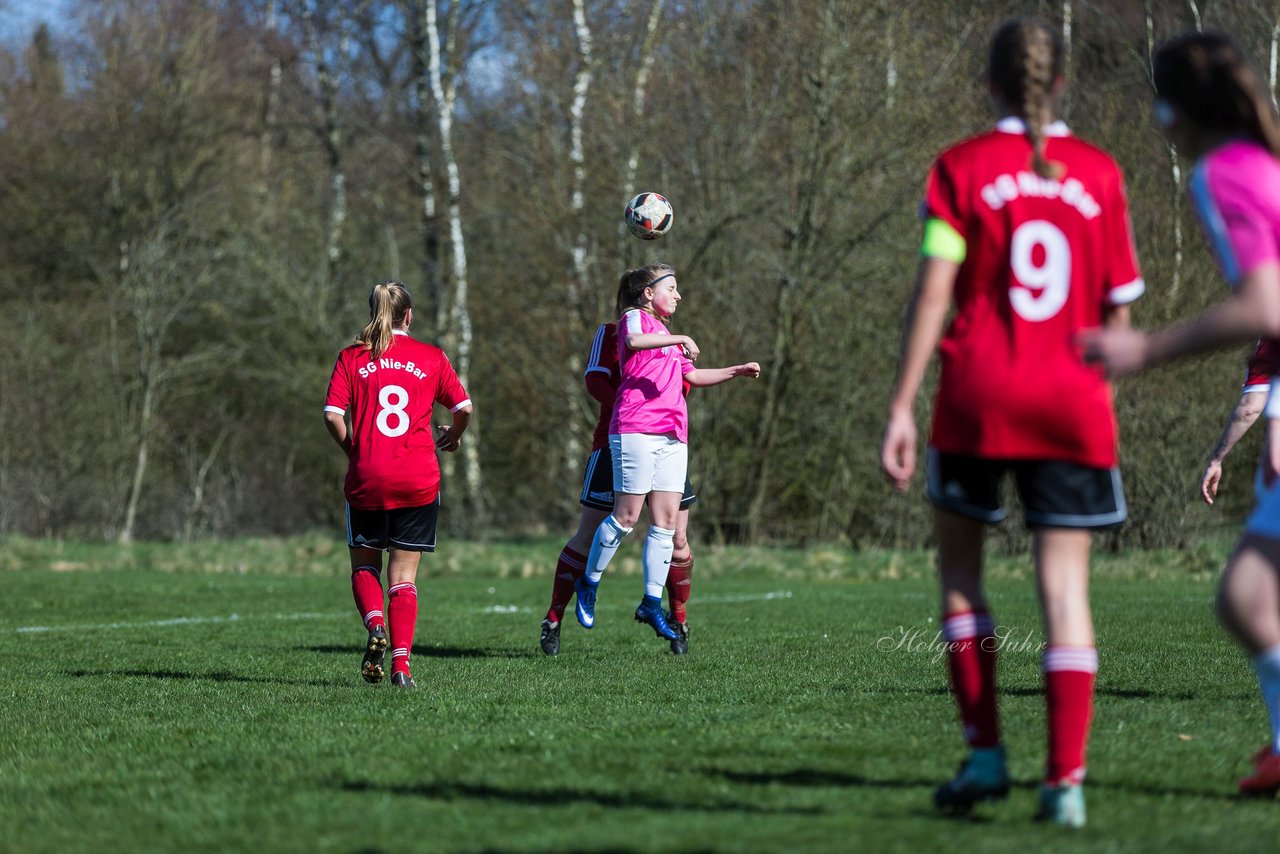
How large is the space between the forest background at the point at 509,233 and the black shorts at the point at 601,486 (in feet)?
38.1

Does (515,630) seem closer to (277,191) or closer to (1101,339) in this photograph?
(1101,339)

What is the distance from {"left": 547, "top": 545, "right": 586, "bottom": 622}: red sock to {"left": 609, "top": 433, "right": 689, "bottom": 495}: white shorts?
26.6 inches

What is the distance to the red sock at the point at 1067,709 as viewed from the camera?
371cm

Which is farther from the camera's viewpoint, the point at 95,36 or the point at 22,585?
the point at 95,36

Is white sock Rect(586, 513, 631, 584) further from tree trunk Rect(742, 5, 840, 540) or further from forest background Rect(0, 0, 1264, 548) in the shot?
tree trunk Rect(742, 5, 840, 540)

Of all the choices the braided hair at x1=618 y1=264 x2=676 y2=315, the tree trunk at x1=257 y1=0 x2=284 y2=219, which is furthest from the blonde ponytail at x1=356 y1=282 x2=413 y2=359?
the tree trunk at x1=257 y1=0 x2=284 y2=219

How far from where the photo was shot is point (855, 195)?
67.8 ft

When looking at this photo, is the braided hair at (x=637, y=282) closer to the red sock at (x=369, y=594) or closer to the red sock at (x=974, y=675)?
the red sock at (x=369, y=594)

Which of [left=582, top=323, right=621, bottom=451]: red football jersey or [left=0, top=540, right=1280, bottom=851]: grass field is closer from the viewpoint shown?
[left=0, top=540, right=1280, bottom=851]: grass field

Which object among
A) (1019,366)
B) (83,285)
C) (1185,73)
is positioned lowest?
(1019,366)

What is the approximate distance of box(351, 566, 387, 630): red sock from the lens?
23.6ft

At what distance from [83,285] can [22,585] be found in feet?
46.8

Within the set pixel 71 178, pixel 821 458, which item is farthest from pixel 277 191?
pixel 821 458

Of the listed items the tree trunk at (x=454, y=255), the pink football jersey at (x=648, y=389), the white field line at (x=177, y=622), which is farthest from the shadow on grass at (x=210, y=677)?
the tree trunk at (x=454, y=255)
